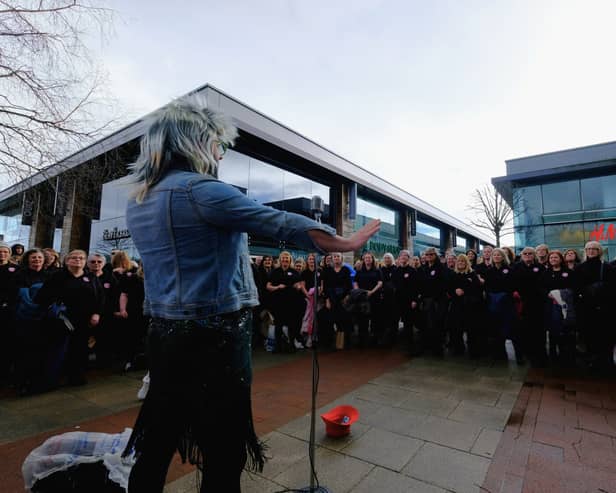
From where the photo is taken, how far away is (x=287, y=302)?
673 cm

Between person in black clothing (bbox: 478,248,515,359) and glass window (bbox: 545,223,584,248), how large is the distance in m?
16.0

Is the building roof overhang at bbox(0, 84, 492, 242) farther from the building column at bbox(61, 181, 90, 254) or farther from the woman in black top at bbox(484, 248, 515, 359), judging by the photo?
the woman in black top at bbox(484, 248, 515, 359)

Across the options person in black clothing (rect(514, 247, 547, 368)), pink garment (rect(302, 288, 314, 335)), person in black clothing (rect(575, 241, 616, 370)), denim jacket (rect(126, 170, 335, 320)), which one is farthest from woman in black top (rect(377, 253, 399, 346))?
denim jacket (rect(126, 170, 335, 320))

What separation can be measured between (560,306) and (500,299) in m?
0.83

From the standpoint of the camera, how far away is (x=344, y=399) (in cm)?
387

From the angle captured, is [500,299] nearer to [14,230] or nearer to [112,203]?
[112,203]

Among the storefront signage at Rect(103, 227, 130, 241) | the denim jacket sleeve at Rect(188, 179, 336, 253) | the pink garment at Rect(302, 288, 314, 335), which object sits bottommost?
the pink garment at Rect(302, 288, 314, 335)

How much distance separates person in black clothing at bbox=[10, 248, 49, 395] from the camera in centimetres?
415

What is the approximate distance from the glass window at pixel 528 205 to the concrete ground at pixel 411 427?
17392 millimetres

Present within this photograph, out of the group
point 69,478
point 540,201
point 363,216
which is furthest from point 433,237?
point 69,478

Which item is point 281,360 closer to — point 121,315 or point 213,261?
point 121,315

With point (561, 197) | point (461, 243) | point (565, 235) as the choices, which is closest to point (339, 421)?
point (565, 235)

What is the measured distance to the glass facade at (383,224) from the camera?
1930cm

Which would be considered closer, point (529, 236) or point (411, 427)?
point (411, 427)
